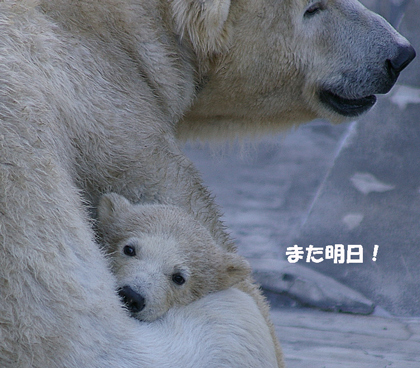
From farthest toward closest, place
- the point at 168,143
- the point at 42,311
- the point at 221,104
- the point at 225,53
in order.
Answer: the point at 221,104
the point at 225,53
the point at 168,143
the point at 42,311

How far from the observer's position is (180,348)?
5.38 feet

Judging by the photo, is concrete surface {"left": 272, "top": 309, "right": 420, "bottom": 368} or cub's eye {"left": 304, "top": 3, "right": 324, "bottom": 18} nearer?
cub's eye {"left": 304, "top": 3, "right": 324, "bottom": 18}

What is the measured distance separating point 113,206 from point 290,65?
3.18 feet

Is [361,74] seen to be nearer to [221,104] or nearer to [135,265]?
[221,104]

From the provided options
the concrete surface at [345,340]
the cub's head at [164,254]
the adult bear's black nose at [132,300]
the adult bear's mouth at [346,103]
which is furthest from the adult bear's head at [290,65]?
the concrete surface at [345,340]

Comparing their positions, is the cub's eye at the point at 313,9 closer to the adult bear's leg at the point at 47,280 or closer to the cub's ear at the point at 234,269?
the cub's ear at the point at 234,269

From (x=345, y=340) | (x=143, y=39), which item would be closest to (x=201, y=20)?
(x=143, y=39)

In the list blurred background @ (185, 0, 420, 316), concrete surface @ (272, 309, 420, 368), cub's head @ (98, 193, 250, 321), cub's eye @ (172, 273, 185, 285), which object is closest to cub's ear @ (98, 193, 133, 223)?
cub's head @ (98, 193, 250, 321)

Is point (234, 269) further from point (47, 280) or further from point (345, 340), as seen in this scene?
point (345, 340)

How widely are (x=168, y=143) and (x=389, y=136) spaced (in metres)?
4.21

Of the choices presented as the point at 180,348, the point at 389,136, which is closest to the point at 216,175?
the point at 389,136

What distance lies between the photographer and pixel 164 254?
193cm

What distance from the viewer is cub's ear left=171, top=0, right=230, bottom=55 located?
2.14 metres

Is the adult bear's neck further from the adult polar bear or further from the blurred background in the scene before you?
the blurred background
